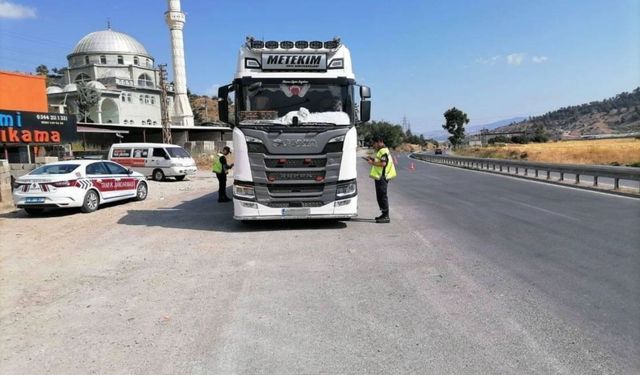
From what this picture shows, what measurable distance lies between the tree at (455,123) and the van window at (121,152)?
75562 millimetres

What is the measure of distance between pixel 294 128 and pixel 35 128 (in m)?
21.1

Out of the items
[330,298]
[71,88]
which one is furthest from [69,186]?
[71,88]

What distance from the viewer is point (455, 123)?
95.4 m

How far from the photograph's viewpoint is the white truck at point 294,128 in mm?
9609

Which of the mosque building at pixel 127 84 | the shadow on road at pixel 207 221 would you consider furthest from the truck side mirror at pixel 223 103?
the mosque building at pixel 127 84

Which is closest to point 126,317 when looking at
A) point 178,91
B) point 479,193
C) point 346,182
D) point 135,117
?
point 346,182

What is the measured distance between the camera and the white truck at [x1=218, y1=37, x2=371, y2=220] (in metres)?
9.61

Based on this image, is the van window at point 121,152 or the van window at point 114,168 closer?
the van window at point 114,168

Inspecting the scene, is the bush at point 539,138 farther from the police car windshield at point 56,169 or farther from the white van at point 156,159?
the police car windshield at point 56,169

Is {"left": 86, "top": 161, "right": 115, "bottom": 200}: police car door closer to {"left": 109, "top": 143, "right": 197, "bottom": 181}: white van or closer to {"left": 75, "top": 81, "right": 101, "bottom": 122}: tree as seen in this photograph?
{"left": 109, "top": 143, "right": 197, "bottom": 181}: white van

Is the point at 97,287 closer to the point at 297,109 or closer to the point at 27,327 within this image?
the point at 27,327

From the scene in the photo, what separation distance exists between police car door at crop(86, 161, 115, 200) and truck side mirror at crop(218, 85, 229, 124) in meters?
6.27

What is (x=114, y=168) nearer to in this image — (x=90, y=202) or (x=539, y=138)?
(x=90, y=202)

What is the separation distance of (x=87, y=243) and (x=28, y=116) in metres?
18.8
